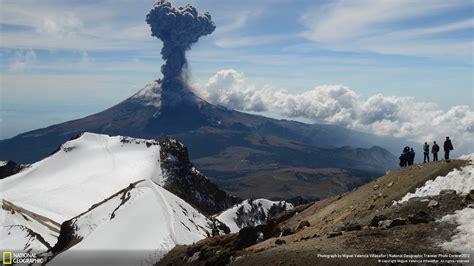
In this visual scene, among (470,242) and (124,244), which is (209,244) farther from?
(470,242)

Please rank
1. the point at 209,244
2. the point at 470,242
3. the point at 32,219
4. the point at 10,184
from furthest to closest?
the point at 10,184
the point at 32,219
the point at 209,244
the point at 470,242

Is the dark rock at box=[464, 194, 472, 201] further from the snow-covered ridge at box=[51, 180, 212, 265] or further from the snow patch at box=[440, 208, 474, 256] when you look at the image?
the snow-covered ridge at box=[51, 180, 212, 265]

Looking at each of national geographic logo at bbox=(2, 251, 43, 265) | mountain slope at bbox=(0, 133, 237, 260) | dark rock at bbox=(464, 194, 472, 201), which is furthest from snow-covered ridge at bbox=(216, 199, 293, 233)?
dark rock at bbox=(464, 194, 472, 201)

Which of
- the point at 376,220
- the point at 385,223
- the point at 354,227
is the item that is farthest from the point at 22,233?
the point at 385,223

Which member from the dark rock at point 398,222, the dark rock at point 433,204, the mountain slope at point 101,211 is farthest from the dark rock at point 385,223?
the mountain slope at point 101,211

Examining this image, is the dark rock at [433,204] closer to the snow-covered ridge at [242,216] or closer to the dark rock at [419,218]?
the dark rock at [419,218]

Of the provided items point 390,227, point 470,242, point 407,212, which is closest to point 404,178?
point 407,212
